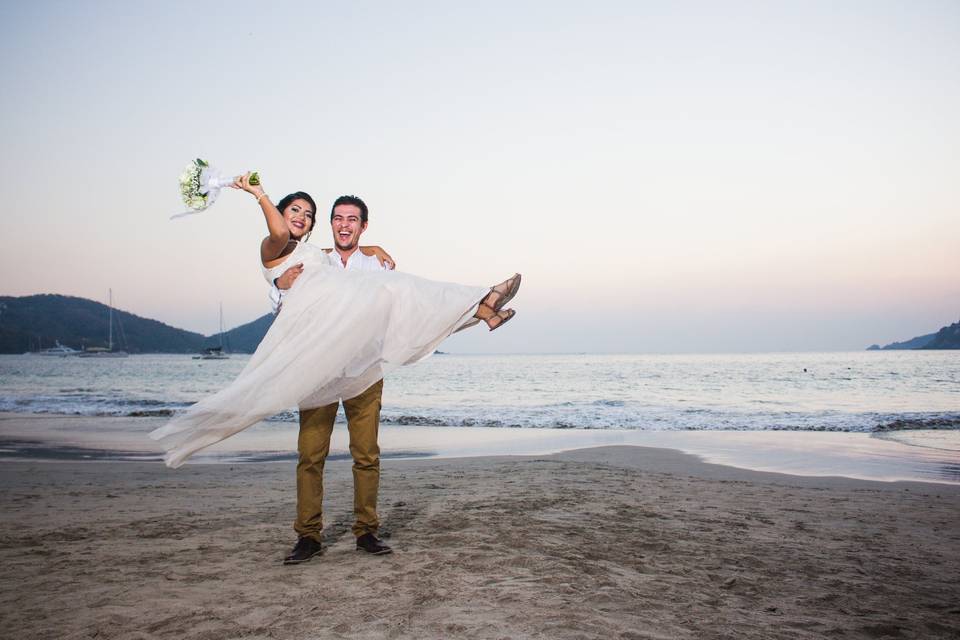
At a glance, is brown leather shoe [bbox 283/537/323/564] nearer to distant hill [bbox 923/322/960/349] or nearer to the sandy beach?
the sandy beach

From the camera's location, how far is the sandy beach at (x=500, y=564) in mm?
3111

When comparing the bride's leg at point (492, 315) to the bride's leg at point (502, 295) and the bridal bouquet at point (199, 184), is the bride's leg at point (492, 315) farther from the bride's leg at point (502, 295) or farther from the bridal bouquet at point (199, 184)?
the bridal bouquet at point (199, 184)

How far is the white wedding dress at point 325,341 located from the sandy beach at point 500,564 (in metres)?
1.02

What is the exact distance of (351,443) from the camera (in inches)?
167

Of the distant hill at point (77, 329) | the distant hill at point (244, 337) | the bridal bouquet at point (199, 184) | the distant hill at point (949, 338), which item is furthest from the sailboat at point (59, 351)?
the distant hill at point (949, 338)

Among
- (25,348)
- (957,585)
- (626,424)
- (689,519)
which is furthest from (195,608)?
(25,348)

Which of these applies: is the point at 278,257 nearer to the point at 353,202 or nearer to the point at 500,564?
the point at 353,202

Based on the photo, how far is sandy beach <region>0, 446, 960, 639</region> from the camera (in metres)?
3.11

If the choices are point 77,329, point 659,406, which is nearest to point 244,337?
point 77,329

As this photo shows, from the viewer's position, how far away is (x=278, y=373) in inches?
150

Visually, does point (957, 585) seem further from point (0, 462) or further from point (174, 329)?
point (174, 329)

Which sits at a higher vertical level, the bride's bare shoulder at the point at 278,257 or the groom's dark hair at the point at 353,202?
the groom's dark hair at the point at 353,202

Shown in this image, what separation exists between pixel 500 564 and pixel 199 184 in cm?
330

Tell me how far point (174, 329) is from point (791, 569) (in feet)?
537
